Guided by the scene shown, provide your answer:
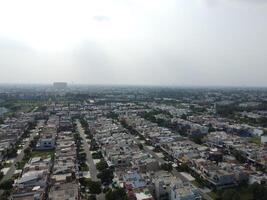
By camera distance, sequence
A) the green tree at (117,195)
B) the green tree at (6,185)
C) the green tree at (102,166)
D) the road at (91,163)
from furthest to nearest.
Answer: the green tree at (102,166) → the green tree at (6,185) → the road at (91,163) → the green tree at (117,195)

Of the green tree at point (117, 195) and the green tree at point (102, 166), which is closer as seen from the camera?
the green tree at point (117, 195)

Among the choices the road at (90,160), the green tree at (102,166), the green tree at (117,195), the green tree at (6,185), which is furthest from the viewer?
the green tree at (102,166)

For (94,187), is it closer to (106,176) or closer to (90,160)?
(106,176)

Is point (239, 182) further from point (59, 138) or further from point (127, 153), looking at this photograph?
point (59, 138)

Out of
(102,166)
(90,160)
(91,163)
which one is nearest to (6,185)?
(102,166)

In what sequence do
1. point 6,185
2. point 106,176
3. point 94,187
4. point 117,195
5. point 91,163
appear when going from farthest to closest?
point 91,163
point 106,176
point 6,185
point 94,187
point 117,195

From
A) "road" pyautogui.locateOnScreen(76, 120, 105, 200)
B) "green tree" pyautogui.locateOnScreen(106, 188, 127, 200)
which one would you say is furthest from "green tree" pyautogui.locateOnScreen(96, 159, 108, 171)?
"green tree" pyautogui.locateOnScreen(106, 188, 127, 200)

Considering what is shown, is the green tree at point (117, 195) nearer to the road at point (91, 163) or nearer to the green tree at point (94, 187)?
the road at point (91, 163)

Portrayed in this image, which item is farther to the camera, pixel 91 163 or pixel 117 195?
pixel 91 163

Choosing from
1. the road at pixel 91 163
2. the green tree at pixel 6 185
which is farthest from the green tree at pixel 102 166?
the green tree at pixel 6 185

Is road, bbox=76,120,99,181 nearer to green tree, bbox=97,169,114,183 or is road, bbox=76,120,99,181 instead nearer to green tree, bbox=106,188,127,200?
green tree, bbox=97,169,114,183

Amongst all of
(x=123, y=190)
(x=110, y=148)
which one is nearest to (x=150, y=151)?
(x=110, y=148)

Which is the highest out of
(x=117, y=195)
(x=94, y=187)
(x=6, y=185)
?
(x=117, y=195)
